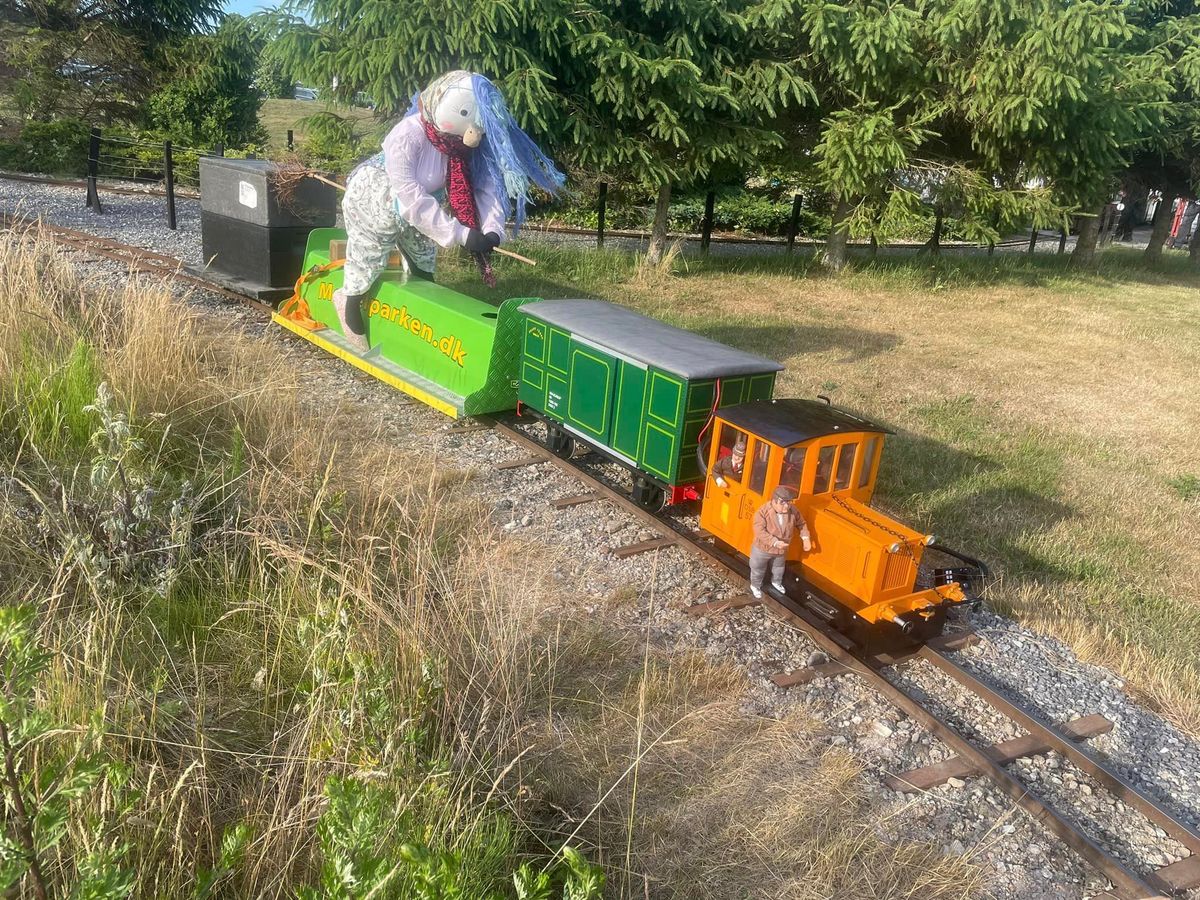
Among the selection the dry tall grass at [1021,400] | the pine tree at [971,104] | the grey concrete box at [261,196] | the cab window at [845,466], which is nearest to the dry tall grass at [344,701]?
the cab window at [845,466]

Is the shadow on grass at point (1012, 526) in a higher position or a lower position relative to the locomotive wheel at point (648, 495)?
lower

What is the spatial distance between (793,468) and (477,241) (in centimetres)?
333

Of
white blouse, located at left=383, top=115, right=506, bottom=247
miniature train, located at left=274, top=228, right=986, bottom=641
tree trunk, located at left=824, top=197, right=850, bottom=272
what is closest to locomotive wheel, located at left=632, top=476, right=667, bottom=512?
miniature train, located at left=274, top=228, right=986, bottom=641

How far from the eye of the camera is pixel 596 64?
13.1 metres

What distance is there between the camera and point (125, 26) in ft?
78.3

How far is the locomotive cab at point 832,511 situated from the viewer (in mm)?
5273

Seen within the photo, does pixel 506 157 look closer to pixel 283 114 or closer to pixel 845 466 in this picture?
A: pixel 845 466

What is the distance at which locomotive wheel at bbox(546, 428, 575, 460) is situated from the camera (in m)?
7.59

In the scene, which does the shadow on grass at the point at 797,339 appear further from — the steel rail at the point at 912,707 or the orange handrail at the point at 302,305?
the steel rail at the point at 912,707

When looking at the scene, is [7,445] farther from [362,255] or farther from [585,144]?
[585,144]

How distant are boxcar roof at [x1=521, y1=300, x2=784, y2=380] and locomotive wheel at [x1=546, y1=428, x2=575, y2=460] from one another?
1007 mm

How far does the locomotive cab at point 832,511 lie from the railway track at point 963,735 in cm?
18

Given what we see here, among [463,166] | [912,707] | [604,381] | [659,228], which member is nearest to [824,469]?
[912,707]

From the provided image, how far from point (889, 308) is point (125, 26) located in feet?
69.0
